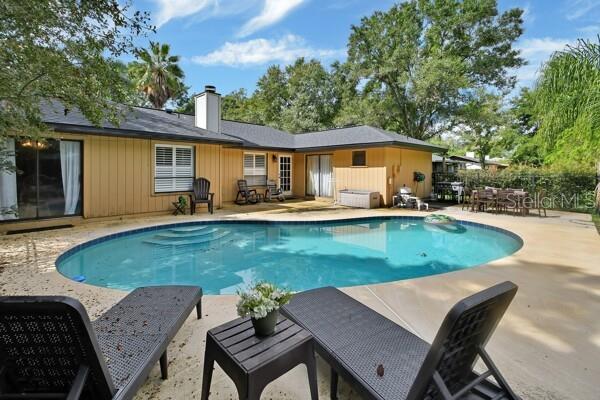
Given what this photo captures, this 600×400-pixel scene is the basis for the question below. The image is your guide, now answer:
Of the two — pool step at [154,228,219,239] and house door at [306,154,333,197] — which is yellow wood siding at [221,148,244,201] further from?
pool step at [154,228,219,239]

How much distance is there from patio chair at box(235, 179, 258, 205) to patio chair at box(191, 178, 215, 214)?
1863 millimetres

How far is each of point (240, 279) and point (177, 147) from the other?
6.33 meters

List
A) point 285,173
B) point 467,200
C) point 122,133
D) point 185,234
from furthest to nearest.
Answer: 1. point 285,173
2. point 467,200
3. point 122,133
4. point 185,234

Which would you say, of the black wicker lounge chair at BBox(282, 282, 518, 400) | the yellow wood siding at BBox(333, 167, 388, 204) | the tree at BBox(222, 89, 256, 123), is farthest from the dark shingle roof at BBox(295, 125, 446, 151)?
the tree at BBox(222, 89, 256, 123)

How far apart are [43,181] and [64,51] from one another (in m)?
5.23

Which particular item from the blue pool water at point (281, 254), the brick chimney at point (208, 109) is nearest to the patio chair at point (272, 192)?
the brick chimney at point (208, 109)

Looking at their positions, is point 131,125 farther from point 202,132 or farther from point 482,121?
point 482,121

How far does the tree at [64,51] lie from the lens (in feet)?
10.6

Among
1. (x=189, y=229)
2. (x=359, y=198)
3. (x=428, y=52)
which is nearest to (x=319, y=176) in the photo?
(x=359, y=198)

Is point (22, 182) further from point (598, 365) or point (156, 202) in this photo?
point (598, 365)

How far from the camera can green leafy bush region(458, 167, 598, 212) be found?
10.7m

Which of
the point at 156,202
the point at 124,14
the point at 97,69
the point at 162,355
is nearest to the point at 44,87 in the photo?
the point at 97,69

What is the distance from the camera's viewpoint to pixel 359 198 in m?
11.8

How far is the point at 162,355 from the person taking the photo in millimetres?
2123
